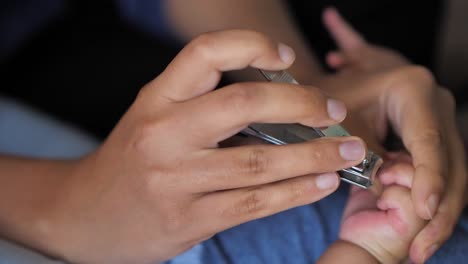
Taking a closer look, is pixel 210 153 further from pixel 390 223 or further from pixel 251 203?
pixel 390 223

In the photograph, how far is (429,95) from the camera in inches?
23.3

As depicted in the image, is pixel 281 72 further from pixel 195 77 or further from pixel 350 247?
pixel 350 247

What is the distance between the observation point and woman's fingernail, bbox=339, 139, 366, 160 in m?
0.47

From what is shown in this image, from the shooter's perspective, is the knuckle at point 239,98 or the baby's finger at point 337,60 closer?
the knuckle at point 239,98

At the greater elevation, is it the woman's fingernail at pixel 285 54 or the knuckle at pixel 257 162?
the woman's fingernail at pixel 285 54

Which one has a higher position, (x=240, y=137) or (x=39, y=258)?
(x=240, y=137)

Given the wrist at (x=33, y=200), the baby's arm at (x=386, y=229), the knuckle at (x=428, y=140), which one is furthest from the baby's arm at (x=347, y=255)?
the wrist at (x=33, y=200)

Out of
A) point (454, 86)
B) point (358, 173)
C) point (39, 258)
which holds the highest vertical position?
point (358, 173)

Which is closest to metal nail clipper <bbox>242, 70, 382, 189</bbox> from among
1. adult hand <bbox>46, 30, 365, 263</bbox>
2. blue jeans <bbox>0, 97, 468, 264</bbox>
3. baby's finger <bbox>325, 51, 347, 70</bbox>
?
adult hand <bbox>46, 30, 365, 263</bbox>

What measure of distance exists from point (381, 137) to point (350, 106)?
0.05m

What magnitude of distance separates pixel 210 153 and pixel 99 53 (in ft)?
1.53

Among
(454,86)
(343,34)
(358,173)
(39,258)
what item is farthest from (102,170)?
(454,86)

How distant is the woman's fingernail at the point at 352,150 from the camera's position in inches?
18.4

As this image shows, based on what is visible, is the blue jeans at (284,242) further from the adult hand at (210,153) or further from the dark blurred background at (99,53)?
the dark blurred background at (99,53)
